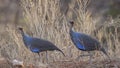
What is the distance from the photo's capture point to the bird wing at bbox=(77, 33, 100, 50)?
11617mm

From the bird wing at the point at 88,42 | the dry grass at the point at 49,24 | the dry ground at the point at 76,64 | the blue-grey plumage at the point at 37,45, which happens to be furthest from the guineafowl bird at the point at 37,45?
the dry grass at the point at 49,24

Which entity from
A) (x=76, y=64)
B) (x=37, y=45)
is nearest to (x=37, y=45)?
(x=37, y=45)

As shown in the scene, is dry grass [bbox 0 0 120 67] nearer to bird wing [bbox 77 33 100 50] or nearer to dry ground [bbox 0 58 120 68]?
bird wing [bbox 77 33 100 50]

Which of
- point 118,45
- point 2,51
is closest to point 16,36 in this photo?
point 2,51

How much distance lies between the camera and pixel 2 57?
12.4m

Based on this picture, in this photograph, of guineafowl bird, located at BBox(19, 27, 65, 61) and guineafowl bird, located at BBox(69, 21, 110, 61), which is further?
guineafowl bird, located at BBox(19, 27, 65, 61)

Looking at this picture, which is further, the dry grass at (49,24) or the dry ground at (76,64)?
the dry grass at (49,24)

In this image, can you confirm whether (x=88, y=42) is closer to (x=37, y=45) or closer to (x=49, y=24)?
(x=37, y=45)

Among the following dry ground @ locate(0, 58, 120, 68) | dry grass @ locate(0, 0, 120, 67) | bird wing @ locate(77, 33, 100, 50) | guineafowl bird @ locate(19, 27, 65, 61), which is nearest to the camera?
dry ground @ locate(0, 58, 120, 68)

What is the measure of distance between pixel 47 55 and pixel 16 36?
1240 millimetres

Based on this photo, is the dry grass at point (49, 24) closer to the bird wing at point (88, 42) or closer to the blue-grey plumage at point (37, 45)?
the blue-grey plumage at point (37, 45)

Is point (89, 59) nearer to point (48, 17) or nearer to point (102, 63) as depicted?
point (102, 63)

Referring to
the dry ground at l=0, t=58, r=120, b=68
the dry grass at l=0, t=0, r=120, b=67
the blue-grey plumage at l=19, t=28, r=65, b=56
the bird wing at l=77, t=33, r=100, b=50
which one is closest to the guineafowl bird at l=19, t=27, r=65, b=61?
the blue-grey plumage at l=19, t=28, r=65, b=56

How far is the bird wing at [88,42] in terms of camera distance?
1162 cm
